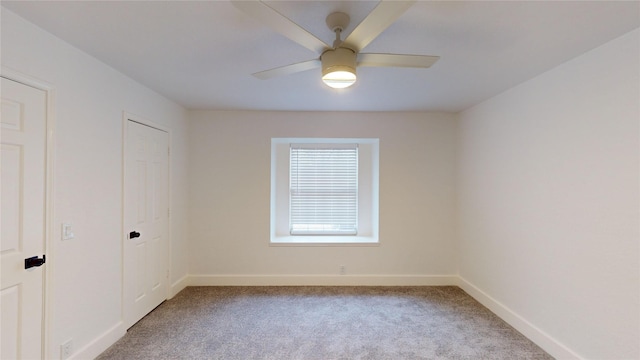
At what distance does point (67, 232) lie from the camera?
74.7 inches

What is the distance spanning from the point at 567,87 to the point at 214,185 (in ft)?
12.6

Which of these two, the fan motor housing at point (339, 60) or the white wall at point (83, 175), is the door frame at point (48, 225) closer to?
the white wall at point (83, 175)

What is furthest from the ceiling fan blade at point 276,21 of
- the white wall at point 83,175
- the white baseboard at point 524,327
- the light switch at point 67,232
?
the white baseboard at point 524,327

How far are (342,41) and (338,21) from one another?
0.52ft

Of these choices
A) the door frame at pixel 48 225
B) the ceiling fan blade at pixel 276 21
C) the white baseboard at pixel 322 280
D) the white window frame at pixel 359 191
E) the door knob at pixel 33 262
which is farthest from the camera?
the white window frame at pixel 359 191

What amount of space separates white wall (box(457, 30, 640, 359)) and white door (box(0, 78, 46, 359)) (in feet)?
12.4

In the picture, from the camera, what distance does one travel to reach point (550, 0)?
55.1 inches

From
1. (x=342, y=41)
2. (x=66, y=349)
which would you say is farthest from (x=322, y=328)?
(x=342, y=41)

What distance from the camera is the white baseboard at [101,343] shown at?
201 centimetres

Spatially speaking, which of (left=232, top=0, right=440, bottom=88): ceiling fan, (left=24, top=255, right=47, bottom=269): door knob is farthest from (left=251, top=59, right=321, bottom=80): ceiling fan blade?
(left=24, top=255, right=47, bottom=269): door knob

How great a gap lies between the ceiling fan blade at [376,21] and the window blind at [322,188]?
2.70 meters

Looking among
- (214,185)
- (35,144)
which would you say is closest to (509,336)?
(214,185)

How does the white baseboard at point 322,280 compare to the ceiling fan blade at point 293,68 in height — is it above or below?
below

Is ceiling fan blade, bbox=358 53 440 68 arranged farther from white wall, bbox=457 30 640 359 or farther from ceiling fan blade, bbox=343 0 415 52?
white wall, bbox=457 30 640 359
